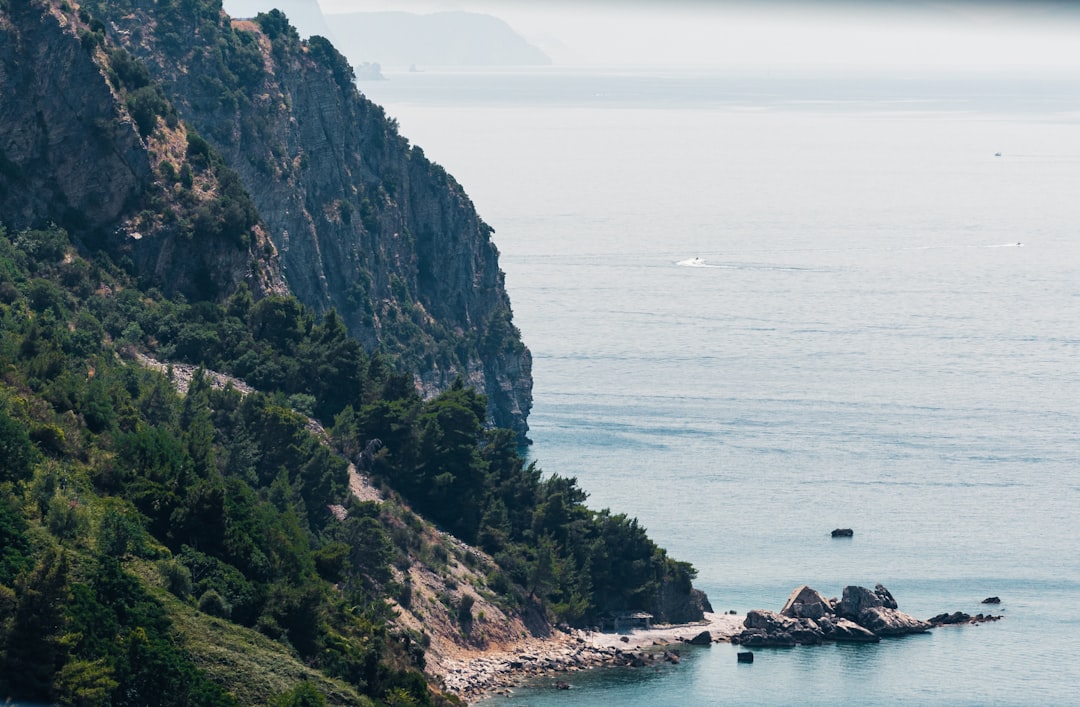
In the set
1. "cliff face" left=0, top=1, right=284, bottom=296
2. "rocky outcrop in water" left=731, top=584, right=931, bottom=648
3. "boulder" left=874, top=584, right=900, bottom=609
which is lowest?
"rocky outcrop in water" left=731, top=584, right=931, bottom=648

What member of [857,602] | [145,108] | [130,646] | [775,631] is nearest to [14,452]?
[130,646]

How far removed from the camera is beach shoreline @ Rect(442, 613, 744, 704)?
99.5 metres

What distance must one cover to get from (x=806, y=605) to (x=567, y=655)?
1696 cm

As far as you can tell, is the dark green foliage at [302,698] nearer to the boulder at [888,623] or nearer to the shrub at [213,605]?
the shrub at [213,605]

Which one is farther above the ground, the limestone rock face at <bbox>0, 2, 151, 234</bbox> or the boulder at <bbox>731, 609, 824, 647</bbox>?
the limestone rock face at <bbox>0, 2, 151, 234</bbox>

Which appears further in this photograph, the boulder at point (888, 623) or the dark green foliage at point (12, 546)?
the boulder at point (888, 623)

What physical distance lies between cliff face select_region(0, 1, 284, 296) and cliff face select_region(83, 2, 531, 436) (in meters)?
26.1

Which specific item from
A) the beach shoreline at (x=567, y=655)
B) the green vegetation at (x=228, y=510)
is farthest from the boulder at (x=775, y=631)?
the green vegetation at (x=228, y=510)

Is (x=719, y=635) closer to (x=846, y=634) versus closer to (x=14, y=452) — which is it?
(x=846, y=634)

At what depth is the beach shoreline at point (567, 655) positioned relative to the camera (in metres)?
99.5

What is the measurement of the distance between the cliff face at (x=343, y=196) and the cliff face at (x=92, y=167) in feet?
85.6

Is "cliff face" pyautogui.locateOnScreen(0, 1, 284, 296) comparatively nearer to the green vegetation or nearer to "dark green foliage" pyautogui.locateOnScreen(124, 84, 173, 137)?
"dark green foliage" pyautogui.locateOnScreen(124, 84, 173, 137)

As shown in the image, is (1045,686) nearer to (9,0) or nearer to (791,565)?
(791,565)

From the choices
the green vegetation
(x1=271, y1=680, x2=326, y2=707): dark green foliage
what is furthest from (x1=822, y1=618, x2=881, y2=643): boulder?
(x1=271, y1=680, x2=326, y2=707): dark green foliage
